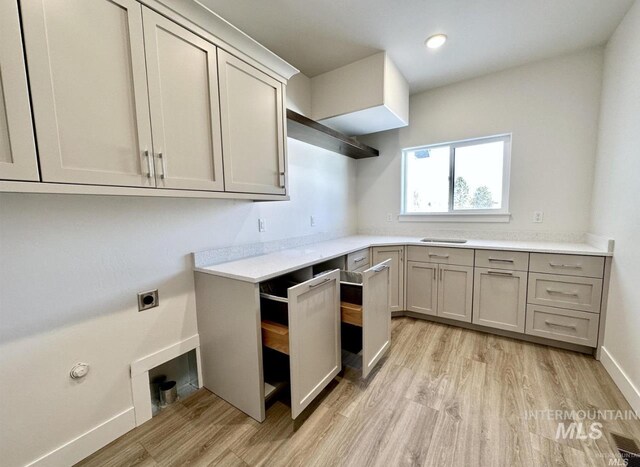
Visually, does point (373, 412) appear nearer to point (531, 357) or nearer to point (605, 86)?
point (531, 357)

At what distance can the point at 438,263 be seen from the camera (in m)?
2.54

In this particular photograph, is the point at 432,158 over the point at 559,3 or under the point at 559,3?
under

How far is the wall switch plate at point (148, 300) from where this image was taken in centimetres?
145

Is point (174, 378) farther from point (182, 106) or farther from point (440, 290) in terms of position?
point (440, 290)

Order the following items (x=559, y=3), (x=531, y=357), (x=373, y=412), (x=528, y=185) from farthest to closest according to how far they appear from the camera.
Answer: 1. (x=528, y=185)
2. (x=531, y=357)
3. (x=559, y=3)
4. (x=373, y=412)

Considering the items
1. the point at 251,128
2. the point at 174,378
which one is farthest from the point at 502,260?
the point at 174,378

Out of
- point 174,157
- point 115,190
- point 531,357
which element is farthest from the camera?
point 531,357

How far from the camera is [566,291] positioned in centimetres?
204

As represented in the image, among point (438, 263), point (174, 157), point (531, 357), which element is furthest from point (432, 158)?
point (174, 157)

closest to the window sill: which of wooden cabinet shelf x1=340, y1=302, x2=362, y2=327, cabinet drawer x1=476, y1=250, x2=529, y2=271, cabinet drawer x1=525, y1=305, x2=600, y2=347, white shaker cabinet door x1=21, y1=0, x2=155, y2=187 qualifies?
cabinet drawer x1=476, y1=250, x2=529, y2=271

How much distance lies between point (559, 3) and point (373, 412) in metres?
2.86

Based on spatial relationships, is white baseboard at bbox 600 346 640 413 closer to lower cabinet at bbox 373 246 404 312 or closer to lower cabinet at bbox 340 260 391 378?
lower cabinet at bbox 340 260 391 378

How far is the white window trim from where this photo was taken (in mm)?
2637

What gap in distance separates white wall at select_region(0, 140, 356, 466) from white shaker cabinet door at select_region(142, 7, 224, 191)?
358 mm
